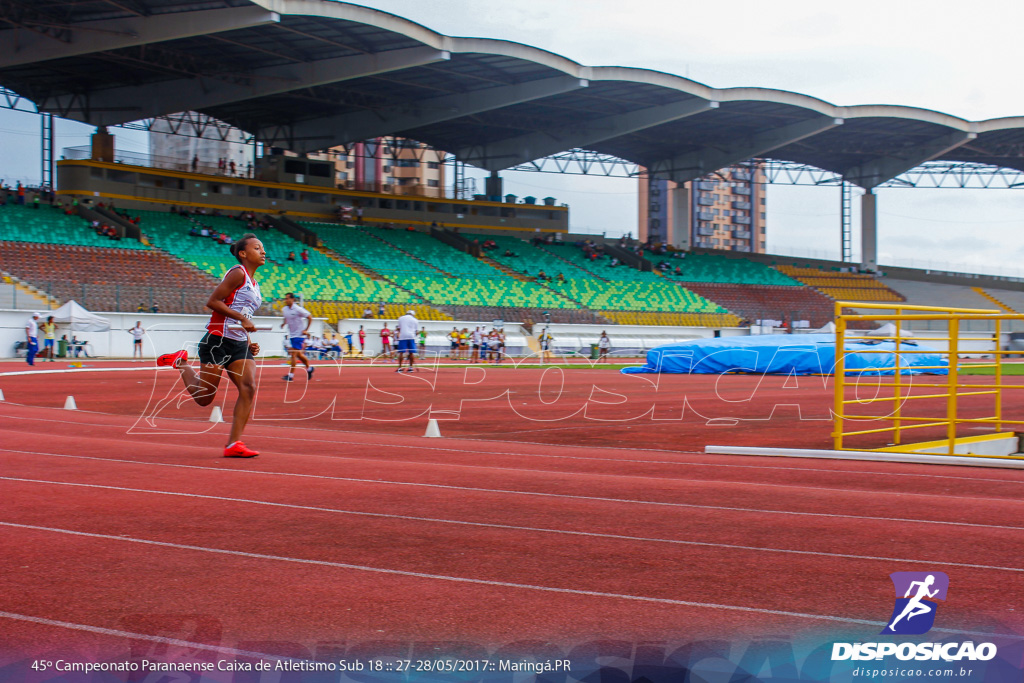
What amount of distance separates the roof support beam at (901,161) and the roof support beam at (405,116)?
1090 inches

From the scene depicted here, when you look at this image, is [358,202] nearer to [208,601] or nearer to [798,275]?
[798,275]

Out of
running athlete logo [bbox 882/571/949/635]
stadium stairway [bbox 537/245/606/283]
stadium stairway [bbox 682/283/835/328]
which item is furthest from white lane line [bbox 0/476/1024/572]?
stadium stairway [bbox 682/283/835/328]

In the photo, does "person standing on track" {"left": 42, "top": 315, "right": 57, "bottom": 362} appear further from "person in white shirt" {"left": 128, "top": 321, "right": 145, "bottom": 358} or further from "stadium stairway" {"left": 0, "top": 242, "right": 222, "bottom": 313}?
"person in white shirt" {"left": 128, "top": 321, "right": 145, "bottom": 358}

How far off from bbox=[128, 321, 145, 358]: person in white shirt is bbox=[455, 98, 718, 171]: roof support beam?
29418mm

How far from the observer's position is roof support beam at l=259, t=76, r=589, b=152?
4809cm

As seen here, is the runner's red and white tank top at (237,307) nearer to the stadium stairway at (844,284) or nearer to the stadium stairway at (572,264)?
the stadium stairway at (572,264)

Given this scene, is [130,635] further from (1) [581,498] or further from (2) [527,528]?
(1) [581,498]

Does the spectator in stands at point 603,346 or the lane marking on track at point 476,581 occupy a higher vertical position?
the spectator in stands at point 603,346

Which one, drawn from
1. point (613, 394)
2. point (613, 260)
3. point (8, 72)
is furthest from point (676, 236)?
point (613, 394)

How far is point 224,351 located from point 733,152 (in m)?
57.4

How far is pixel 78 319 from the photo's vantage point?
115 feet

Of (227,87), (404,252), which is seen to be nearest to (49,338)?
(227,87)

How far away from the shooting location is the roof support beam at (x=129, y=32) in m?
36.4

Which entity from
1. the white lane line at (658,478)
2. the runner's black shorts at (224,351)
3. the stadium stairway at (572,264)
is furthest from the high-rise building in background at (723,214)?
the runner's black shorts at (224,351)
